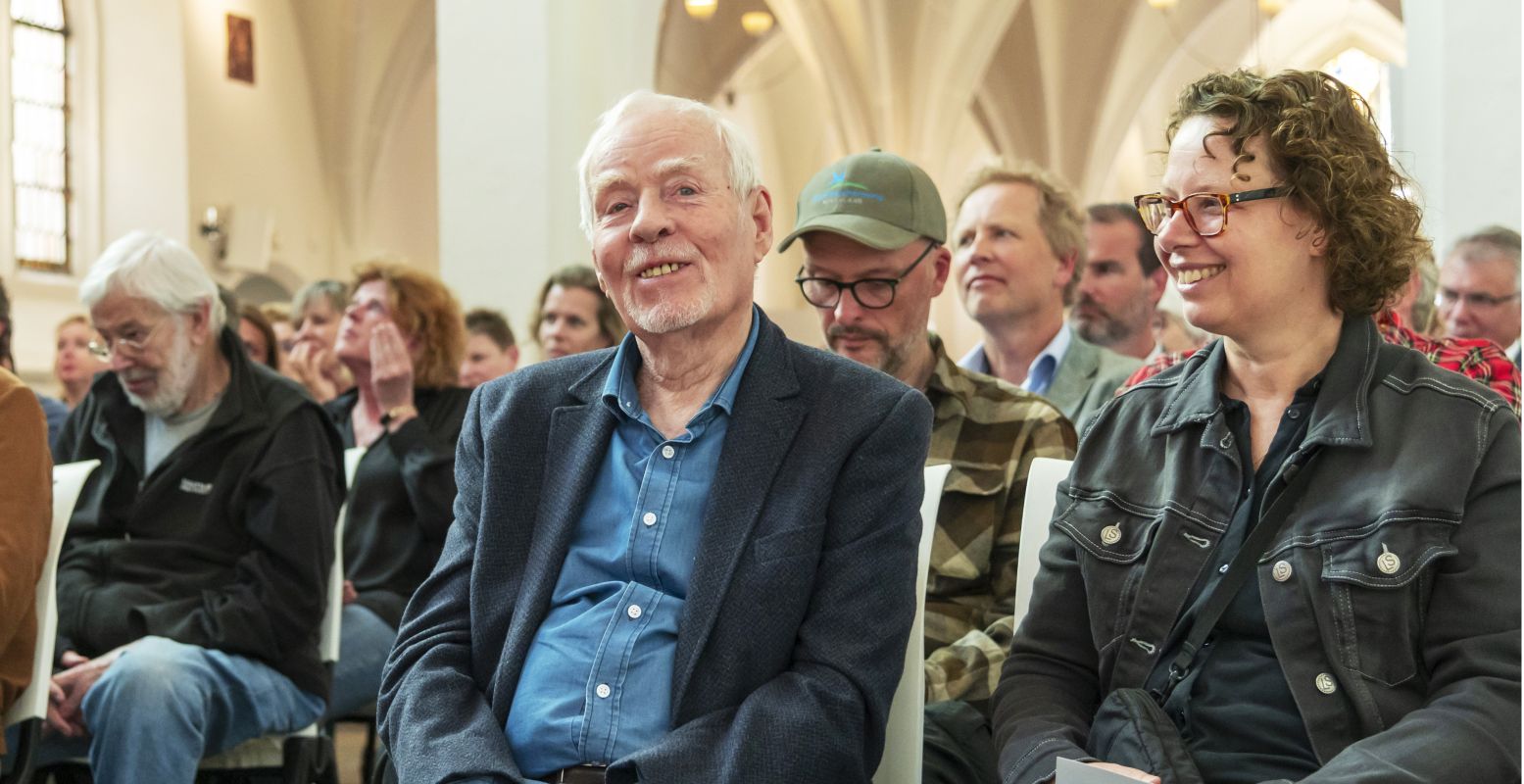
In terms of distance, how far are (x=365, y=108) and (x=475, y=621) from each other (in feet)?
58.5

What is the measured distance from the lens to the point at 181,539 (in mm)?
3715

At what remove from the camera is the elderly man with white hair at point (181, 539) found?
3.40m

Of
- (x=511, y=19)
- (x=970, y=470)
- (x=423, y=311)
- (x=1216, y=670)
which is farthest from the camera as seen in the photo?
(x=511, y=19)

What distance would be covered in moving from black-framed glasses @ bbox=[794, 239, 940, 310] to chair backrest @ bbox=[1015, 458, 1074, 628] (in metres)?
0.81

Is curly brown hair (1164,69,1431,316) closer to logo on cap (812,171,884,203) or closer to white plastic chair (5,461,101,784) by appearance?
logo on cap (812,171,884,203)

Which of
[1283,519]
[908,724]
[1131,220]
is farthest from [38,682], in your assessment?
[1131,220]

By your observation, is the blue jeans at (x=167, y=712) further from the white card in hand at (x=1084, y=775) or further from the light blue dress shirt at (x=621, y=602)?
the white card in hand at (x=1084, y=775)

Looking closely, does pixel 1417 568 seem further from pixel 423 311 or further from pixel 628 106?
pixel 423 311

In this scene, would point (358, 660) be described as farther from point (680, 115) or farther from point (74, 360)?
point (74, 360)

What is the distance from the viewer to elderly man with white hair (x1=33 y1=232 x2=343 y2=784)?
3.40 metres

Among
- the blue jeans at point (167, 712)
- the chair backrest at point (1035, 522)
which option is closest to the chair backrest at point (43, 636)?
the blue jeans at point (167, 712)

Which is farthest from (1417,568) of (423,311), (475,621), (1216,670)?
(423,311)

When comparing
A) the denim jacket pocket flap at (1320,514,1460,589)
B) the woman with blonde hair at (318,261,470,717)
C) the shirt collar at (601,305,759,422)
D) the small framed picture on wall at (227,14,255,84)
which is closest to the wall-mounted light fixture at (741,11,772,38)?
the small framed picture on wall at (227,14,255,84)

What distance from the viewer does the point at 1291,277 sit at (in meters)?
2.26
